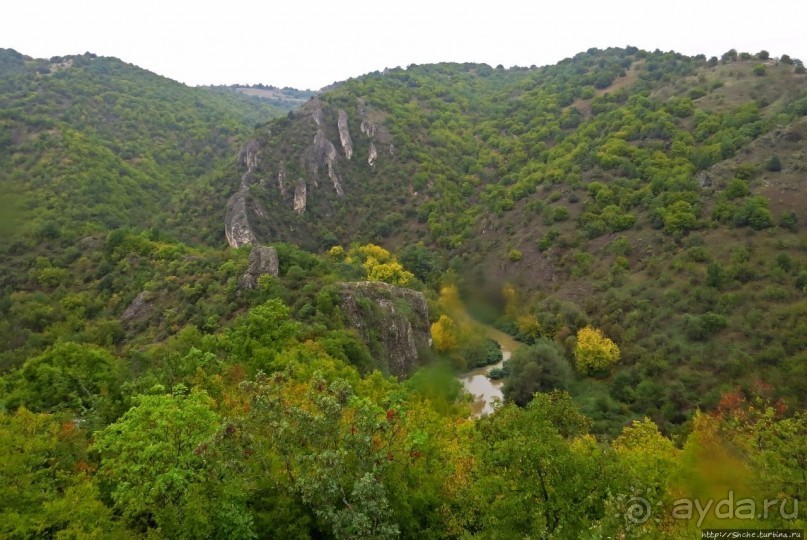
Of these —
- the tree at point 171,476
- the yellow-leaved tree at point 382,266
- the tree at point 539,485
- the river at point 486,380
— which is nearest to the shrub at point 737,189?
the river at point 486,380

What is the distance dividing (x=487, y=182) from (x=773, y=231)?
6070 centimetres

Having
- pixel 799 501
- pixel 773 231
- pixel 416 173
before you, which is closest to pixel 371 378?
pixel 799 501

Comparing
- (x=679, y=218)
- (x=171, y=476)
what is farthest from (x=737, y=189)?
(x=171, y=476)

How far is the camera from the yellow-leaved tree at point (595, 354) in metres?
53.4

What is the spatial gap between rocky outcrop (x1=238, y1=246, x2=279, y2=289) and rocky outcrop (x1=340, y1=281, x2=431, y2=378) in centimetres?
799

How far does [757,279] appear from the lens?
172 feet

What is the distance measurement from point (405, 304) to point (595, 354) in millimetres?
23914

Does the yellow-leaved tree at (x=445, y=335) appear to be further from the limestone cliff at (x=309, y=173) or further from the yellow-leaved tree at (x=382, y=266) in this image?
the limestone cliff at (x=309, y=173)

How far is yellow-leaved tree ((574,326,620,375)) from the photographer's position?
53438 millimetres

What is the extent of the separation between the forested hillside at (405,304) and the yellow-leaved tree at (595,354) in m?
0.30

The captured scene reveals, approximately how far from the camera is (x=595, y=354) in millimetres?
54000

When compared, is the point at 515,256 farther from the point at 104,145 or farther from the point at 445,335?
the point at 104,145

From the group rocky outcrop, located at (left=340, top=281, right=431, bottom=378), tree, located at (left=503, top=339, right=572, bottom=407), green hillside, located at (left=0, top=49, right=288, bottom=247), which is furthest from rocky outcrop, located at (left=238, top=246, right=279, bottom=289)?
tree, located at (left=503, top=339, right=572, bottom=407)

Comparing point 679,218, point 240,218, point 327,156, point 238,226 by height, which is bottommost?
point 679,218
